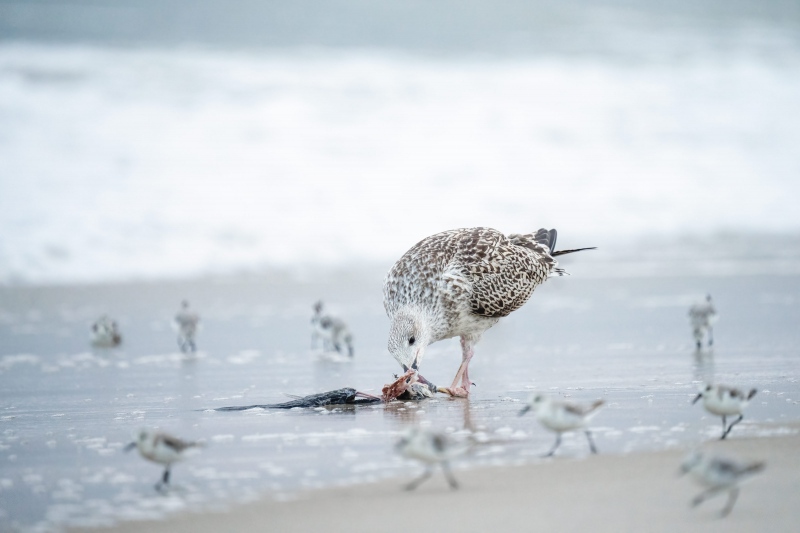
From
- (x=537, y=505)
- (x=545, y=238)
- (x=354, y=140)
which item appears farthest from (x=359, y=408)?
(x=354, y=140)

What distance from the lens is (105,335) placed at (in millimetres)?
10234

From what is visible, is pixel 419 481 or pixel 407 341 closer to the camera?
pixel 419 481

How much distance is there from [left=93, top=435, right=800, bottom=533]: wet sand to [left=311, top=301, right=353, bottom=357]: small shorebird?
487cm

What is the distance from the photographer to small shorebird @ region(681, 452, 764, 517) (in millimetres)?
4297

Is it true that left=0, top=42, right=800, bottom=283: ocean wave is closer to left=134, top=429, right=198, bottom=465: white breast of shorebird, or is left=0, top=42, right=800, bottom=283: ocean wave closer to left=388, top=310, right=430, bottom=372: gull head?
left=388, top=310, right=430, bottom=372: gull head

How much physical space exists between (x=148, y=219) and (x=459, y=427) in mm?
10651

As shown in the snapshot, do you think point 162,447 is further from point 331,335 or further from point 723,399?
point 331,335

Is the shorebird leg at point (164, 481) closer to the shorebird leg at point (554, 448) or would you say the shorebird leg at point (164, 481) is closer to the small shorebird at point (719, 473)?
the shorebird leg at point (554, 448)

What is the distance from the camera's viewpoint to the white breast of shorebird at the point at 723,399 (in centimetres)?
557

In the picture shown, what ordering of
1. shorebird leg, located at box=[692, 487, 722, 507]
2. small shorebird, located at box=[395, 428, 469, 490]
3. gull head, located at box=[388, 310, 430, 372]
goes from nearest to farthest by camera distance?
shorebird leg, located at box=[692, 487, 722, 507] < small shorebird, located at box=[395, 428, 469, 490] < gull head, located at box=[388, 310, 430, 372]

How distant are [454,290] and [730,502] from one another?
352 centimetres

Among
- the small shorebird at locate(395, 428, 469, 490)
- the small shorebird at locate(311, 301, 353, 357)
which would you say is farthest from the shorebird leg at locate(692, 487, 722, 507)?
the small shorebird at locate(311, 301, 353, 357)

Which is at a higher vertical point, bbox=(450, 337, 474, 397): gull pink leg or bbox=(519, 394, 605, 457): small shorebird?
bbox=(450, 337, 474, 397): gull pink leg

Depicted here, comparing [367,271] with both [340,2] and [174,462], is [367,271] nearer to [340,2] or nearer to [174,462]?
[174,462]
